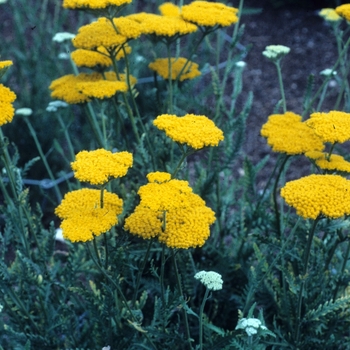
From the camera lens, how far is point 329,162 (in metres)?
1.40

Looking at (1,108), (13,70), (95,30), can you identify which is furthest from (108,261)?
(13,70)

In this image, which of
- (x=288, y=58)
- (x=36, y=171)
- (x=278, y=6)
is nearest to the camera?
(x=36, y=171)

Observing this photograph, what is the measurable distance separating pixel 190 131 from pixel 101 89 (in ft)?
1.48

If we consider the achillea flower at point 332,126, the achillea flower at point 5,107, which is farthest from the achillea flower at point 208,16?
the achillea flower at point 5,107

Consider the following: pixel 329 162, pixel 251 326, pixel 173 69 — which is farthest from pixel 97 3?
pixel 251 326

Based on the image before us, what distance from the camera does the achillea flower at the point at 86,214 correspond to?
1128mm

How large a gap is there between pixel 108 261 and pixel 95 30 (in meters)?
0.73

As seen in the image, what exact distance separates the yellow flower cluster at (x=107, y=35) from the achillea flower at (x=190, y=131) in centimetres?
41

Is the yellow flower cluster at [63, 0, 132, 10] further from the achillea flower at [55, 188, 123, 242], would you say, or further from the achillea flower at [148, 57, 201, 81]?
the achillea flower at [55, 188, 123, 242]

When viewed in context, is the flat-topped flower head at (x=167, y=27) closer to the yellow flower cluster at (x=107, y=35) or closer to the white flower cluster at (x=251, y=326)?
the yellow flower cluster at (x=107, y=35)

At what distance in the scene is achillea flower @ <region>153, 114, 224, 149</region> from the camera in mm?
1204

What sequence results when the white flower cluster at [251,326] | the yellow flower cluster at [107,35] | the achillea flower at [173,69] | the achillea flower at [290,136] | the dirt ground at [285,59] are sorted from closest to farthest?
1. the white flower cluster at [251,326]
2. the achillea flower at [290,136]
3. the yellow flower cluster at [107,35]
4. the achillea flower at [173,69]
5. the dirt ground at [285,59]

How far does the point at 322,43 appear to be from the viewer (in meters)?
4.64

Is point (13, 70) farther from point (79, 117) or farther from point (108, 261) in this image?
point (108, 261)
